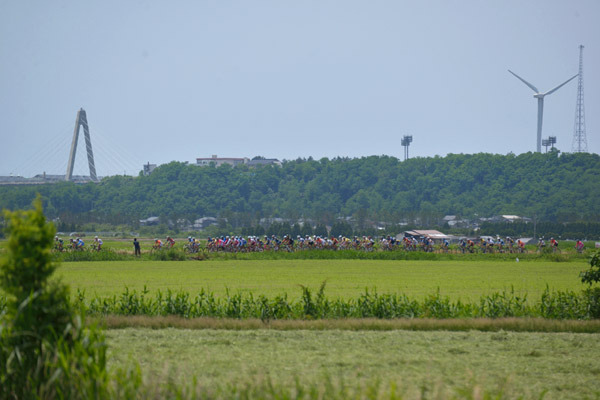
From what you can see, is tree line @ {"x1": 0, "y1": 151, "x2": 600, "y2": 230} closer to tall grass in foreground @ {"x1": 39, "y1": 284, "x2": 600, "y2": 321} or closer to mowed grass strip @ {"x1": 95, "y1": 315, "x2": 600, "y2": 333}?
tall grass in foreground @ {"x1": 39, "y1": 284, "x2": 600, "y2": 321}

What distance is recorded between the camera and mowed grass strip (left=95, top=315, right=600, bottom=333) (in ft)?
58.2

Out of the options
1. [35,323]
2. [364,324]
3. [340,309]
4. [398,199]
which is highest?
[398,199]

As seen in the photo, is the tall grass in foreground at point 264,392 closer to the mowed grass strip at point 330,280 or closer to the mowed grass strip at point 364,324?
the mowed grass strip at point 364,324

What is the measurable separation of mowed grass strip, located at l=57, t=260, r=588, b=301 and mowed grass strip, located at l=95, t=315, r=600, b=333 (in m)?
5.81

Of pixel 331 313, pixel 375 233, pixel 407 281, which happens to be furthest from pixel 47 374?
pixel 375 233

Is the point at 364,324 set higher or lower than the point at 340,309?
lower

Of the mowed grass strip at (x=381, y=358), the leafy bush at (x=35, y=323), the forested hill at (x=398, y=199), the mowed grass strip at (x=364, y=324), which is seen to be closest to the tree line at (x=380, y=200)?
the forested hill at (x=398, y=199)

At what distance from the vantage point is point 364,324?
17.9 meters

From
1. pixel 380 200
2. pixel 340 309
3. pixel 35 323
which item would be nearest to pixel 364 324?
pixel 340 309

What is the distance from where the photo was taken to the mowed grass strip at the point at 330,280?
90.2 ft

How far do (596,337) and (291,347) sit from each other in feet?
22.5

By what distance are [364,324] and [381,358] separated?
4.00 meters

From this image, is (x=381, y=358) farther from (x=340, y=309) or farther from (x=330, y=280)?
(x=330, y=280)

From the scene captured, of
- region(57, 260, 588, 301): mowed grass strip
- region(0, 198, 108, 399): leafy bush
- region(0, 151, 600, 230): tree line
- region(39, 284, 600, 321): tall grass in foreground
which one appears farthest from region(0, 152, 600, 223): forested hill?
region(0, 198, 108, 399): leafy bush
